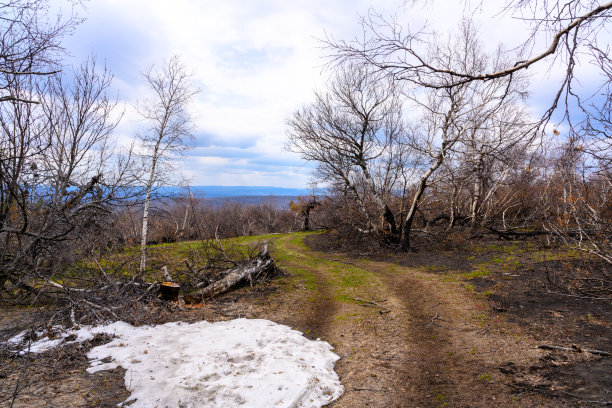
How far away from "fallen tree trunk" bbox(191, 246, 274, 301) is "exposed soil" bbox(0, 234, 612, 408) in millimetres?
323

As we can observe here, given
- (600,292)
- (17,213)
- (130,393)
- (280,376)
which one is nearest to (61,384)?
(130,393)

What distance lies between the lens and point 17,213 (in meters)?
6.89

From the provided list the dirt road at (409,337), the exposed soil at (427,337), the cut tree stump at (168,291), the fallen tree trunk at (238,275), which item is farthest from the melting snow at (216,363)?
the fallen tree trunk at (238,275)

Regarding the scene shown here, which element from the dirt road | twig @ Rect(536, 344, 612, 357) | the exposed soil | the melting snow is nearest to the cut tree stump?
the exposed soil

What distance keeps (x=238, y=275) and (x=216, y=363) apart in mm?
4870

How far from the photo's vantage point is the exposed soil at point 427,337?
412 centimetres

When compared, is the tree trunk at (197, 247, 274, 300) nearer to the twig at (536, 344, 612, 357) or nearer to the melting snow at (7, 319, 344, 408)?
the melting snow at (7, 319, 344, 408)

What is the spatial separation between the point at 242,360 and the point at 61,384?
A: 8.11 ft

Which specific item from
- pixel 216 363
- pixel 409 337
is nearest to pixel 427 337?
pixel 409 337

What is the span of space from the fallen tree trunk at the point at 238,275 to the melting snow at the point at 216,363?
2.15 metres

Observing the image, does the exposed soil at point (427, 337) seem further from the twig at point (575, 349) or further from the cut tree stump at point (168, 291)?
the cut tree stump at point (168, 291)

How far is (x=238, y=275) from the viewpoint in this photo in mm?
9906

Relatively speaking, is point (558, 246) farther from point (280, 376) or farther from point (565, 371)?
point (280, 376)

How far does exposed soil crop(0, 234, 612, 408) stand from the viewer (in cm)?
412
